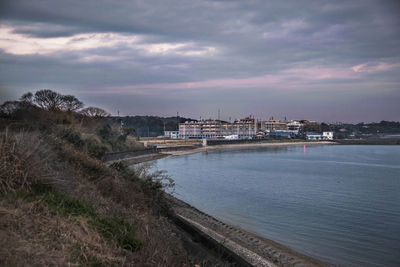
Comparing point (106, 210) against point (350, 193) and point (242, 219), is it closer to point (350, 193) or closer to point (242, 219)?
point (242, 219)

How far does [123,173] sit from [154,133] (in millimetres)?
163337

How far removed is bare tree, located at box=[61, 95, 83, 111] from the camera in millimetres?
59616

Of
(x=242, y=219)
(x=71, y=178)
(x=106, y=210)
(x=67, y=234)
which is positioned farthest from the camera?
(x=242, y=219)

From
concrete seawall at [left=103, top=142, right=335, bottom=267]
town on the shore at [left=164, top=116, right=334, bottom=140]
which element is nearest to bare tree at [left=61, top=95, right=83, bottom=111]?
concrete seawall at [left=103, top=142, right=335, bottom=267]

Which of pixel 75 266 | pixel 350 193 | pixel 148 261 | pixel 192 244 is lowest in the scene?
pixel 350 193

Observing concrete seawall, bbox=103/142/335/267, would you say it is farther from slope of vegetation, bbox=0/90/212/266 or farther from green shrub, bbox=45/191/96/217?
green shrub, bbox=45/191/96/217

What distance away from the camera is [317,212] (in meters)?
20.7

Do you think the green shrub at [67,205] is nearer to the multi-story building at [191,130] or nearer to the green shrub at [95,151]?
the green shrub at [95,151]

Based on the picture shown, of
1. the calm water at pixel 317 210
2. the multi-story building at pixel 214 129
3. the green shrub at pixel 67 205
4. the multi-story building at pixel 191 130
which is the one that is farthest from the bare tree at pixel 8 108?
the multi-story building at pixel 191 130

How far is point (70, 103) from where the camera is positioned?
203ft

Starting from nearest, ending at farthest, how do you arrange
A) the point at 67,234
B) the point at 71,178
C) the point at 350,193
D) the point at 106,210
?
the point at 67,234 < the point at 106,210 < the point at 71,178 < the point at 350,193

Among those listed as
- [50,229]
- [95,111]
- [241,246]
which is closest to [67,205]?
[50,229]

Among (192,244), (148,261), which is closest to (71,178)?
(192,244)

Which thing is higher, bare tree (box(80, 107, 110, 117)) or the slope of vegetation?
bare tree (box(80, 107, 110, 117))
